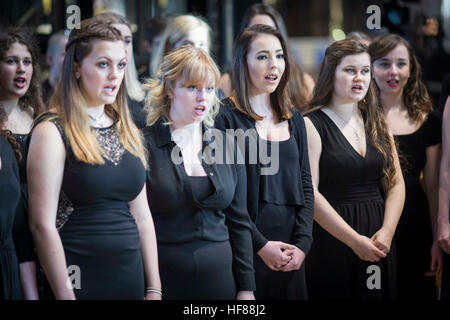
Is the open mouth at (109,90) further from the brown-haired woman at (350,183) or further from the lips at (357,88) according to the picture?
the lips at (357,88)

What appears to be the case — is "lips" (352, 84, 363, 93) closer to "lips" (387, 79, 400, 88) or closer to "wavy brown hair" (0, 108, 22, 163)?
"lips" (387, 79, 400, 88)

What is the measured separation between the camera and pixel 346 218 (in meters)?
3.10

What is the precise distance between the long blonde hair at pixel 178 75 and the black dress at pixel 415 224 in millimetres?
1199

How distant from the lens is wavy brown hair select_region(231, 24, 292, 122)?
116 inches

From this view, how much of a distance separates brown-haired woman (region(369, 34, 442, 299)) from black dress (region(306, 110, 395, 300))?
0.75 feet

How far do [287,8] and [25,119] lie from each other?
32.4 feet

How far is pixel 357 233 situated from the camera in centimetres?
310

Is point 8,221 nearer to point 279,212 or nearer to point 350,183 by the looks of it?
point 279,212

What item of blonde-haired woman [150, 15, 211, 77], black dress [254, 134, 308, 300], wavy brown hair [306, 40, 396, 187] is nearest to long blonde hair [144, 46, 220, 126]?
black dress [254, 134, 308, 300]

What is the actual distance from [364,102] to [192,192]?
113 cm

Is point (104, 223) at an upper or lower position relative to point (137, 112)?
lower

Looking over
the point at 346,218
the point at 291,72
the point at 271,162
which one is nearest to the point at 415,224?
the point at 346,218

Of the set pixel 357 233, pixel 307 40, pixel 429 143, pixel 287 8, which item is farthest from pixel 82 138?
pixel 287 8
